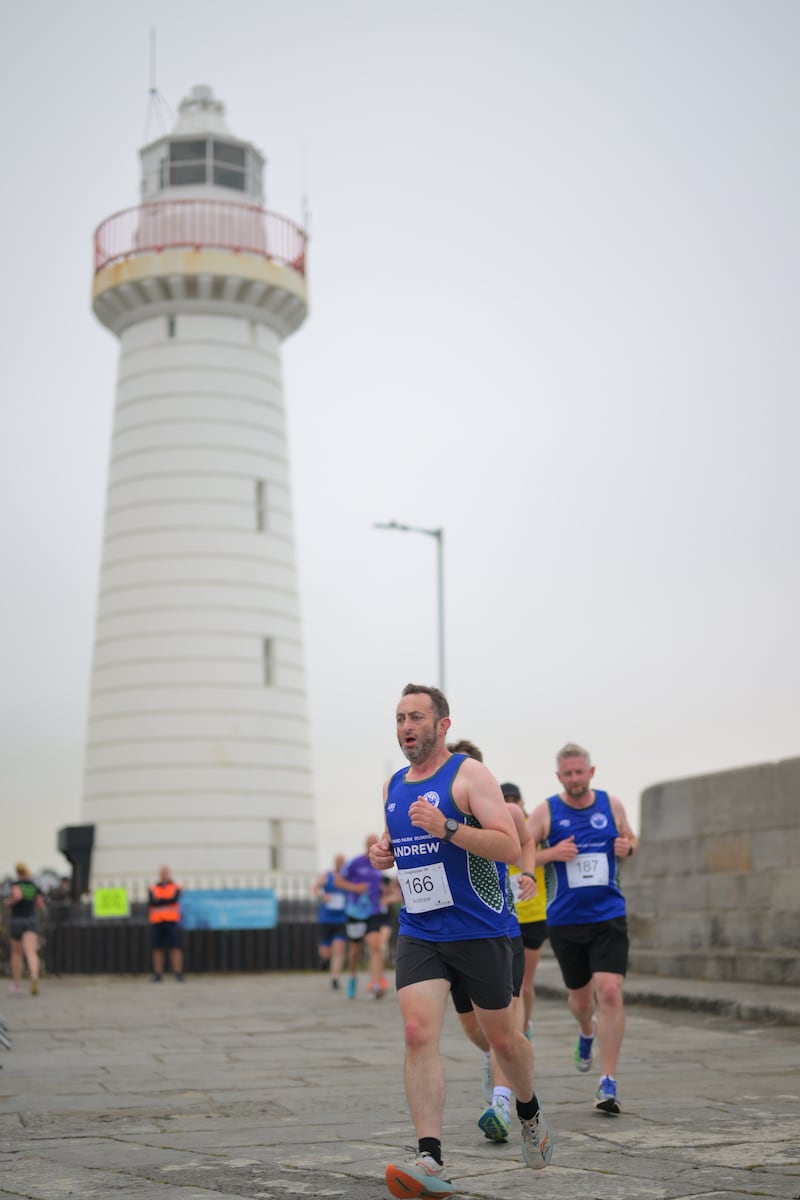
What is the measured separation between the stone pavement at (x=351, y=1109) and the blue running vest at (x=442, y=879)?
1021mm

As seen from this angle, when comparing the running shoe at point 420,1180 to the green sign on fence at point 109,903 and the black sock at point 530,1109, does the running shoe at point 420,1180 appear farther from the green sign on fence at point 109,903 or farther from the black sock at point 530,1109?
the green sign on fence at point 109,903

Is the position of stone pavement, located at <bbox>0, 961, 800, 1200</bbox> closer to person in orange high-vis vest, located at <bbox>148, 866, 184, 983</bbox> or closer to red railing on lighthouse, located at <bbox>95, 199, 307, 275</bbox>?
person in orange high-vis vest, located at <bbox>148, 866, 184, 983</bbox>

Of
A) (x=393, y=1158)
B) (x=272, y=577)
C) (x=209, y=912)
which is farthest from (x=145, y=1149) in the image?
(x=272, y=577)

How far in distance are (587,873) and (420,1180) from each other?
3950mm

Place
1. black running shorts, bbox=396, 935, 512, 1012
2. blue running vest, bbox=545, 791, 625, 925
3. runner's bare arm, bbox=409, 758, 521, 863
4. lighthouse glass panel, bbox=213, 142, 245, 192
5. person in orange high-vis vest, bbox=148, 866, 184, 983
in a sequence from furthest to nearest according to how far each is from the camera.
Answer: lighthouse glass panel, bbox=213, 142, 245, 192
person in orange high-vis vest, bbox=148, 866, 184, 983
blue running vest, bbox=545, 791, 625, 925
black running shorts, bbox=396, 935, 512, 1012
runner's bare arm, bbox=409, 758, 521, 863

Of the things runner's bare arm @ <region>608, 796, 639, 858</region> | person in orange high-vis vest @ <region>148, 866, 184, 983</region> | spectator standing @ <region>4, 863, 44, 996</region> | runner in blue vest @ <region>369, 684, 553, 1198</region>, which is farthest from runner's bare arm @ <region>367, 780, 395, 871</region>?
person in orange high-vis vest @ <region>148, 866, 184, 983</region>

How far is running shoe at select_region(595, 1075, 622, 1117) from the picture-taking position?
844 cm

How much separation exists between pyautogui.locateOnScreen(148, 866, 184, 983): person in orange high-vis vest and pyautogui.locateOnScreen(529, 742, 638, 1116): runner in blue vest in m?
16.5

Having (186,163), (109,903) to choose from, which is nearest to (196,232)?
(186,163)

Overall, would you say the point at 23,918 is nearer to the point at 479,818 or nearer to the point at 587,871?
the point at 587,871

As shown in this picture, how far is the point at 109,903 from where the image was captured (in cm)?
2853

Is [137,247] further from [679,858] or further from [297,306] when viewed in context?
[679,858]

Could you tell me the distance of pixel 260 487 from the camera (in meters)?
31.8

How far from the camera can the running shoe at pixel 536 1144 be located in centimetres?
661
